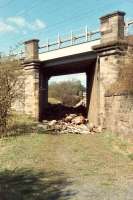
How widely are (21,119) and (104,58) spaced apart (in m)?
10.4

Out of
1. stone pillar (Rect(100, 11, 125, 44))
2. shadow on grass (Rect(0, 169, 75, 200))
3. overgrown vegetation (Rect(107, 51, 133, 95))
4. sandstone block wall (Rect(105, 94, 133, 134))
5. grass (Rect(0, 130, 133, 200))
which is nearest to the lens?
shadow on grass (Rect(0, 169, 75, 200))

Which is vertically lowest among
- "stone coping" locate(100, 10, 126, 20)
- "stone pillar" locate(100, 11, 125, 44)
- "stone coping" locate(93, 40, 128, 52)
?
"stone coping" locate(93, 40, 128, 52)

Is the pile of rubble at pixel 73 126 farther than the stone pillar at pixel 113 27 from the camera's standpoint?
Yes

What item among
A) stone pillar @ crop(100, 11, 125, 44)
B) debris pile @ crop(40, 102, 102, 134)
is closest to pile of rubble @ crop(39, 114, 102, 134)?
debris pile @ crop(40, 102, 102, 134)

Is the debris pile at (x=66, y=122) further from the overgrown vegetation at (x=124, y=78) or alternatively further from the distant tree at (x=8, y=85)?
the distant tree at (x=8, y=85)

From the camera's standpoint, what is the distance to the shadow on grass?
9.69 metres

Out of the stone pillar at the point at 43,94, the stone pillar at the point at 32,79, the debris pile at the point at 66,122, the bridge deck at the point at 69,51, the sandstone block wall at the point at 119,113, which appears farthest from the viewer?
the stone pillar at the point at 43,94

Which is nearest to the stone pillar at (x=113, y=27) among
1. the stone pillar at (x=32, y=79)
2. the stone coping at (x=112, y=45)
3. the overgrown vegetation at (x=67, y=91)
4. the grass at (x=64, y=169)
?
the stone coping at (x=112, y=45)

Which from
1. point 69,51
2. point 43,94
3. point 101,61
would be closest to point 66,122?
point 69,51

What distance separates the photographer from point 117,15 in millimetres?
23984

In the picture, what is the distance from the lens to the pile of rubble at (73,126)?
25320 mm

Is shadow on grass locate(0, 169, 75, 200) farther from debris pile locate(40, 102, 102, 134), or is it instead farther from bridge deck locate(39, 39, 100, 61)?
bridge deck locate(39, 39, 100, 61)

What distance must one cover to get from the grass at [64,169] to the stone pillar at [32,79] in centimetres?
1403

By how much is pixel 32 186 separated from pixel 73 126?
1891cm
